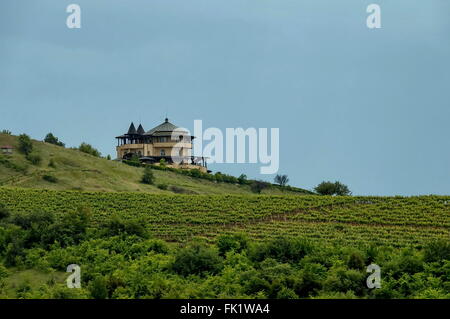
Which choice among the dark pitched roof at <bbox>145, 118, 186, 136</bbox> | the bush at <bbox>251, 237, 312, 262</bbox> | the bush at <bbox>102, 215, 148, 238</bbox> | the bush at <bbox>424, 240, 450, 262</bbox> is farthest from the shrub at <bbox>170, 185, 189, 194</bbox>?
the bush at <bbox>424, 240, 450, 262</bbox>

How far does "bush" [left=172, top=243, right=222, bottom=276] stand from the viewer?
44812mm

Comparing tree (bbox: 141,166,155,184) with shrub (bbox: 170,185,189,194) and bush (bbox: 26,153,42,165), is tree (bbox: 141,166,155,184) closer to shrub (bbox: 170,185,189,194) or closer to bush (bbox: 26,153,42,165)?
shrub (bbox: 170,185,189,194)

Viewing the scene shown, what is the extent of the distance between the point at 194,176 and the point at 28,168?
23.9 meters

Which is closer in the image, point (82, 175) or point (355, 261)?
point (355, 261)

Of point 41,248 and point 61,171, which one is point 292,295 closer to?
point 41,248

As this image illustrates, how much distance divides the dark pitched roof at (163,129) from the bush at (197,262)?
7674 cm

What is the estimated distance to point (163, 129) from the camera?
123688 millimetres

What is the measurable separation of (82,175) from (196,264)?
4896 cm

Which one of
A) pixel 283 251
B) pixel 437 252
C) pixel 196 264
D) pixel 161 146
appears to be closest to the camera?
pixel 437 252

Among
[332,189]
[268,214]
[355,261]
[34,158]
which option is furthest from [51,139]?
[355,261]

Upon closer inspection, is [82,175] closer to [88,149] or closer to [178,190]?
[178,190]

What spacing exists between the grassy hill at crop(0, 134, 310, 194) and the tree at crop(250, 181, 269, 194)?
67cm

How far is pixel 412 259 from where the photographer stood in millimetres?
41812
